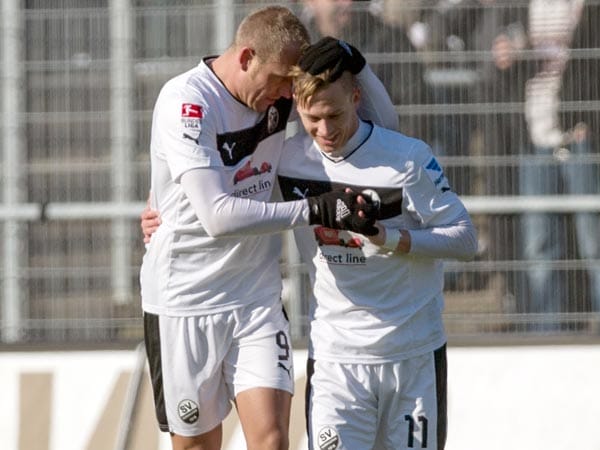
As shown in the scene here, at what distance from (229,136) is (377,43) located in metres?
2.55

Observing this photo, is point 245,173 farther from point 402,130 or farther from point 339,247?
point 402,130

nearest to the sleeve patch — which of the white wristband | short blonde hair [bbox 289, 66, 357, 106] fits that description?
the white wristband

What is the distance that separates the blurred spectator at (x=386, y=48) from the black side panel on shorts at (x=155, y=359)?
2478mm

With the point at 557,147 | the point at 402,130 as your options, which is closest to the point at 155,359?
the point at 402,130

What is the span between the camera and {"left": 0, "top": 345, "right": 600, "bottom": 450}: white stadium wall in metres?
7.35

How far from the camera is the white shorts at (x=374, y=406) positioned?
203 inches

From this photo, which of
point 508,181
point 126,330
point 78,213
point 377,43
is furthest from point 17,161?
point 508,181

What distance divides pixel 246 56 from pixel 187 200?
1.78 ft

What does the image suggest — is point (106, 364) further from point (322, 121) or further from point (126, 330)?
point (322, 121)

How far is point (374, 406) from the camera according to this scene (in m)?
5.18

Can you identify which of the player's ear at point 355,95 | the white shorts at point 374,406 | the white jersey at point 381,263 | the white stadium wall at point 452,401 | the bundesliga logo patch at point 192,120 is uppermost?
the player's ear at point 355,95

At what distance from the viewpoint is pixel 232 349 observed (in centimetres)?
559

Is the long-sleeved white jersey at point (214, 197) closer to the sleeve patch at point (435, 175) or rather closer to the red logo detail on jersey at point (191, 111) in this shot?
the red logo detail on jersey at point (191, 111)

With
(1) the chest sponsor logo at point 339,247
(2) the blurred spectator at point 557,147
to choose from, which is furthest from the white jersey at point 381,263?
(2) the blurred spectator at point 557,147
